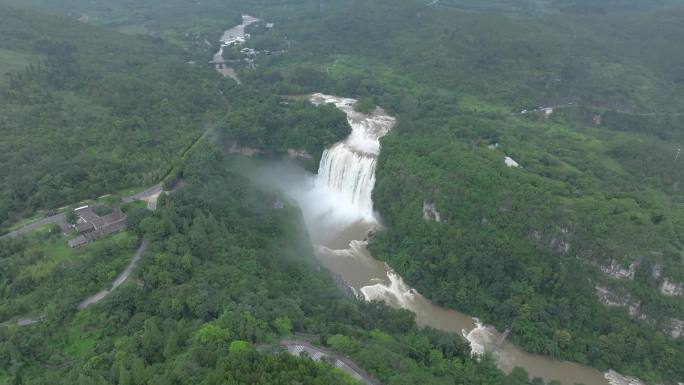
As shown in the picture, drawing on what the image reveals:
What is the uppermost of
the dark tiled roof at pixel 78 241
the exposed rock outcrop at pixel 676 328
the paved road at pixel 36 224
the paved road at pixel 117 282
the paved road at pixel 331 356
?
the paved road at pixel 331 356

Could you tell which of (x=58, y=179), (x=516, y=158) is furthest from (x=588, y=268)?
(x=58, y=179)

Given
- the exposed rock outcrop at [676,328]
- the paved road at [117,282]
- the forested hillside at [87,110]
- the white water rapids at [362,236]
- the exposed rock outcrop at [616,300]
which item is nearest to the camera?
the paved road at [117,282]

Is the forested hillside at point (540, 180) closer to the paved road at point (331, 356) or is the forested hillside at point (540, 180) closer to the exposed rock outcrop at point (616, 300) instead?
the exposed rock outcrop at point (616, 300)

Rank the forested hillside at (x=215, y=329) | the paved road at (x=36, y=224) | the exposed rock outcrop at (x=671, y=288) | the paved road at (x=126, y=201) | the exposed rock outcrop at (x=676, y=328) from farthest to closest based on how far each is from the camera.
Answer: the paved road at (x=126, y=201) < the paved road at (x=36, y=224) < the exposed rock outcrop at (x=671, y=288) < the exposed rock outcrop at (x=676, y=328) < the forested hillside at (x=215, y=329)

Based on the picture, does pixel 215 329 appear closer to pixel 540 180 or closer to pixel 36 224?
pixel 36 224

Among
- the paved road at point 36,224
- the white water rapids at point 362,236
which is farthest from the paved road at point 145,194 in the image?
the white water rapids at point 362,236
